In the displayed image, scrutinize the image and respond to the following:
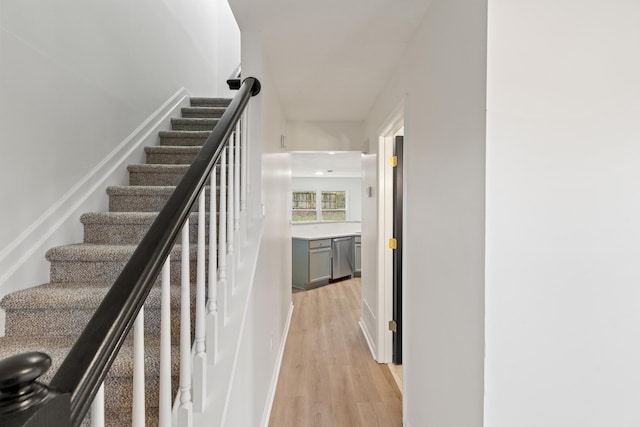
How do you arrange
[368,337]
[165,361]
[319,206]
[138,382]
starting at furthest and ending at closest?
[319,206] < [368,337] < [165,361] < [138,382]

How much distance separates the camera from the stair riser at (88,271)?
1.58 m

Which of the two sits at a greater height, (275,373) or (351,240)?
(351,240)

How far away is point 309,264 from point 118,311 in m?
4.68

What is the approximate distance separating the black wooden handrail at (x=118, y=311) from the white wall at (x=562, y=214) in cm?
102

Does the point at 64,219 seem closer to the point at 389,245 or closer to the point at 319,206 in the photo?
the point at 389,245

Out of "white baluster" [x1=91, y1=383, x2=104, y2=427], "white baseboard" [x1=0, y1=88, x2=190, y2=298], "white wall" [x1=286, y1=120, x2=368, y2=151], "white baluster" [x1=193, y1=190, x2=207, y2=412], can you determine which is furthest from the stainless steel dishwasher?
"white baluster" [x1=91, y1=383, x2=104, y2=427]

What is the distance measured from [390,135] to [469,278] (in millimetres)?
1885

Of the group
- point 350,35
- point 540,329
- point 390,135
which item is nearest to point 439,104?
point 350,35

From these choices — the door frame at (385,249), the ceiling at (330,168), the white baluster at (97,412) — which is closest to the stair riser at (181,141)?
the door frame at (385,249)

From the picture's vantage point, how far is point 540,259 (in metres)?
1.00

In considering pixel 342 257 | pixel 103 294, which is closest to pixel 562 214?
pixel 103 294

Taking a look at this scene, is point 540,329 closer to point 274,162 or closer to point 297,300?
point 274,162

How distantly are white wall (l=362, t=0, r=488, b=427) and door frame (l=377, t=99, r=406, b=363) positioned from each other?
83 centimetres

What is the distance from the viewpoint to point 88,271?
1.59m
